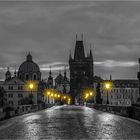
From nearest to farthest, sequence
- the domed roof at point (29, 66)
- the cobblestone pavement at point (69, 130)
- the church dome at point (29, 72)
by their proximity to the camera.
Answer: the cobblestone pavement at point (69, 130) → the church dome at point (29, 72) → the domed roof at point (29, 66)

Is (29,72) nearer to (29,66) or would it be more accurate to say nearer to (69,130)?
(29,66)

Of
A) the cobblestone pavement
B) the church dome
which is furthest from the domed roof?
the cobblestone pavement

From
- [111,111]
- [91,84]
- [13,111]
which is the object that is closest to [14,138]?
[13,111]

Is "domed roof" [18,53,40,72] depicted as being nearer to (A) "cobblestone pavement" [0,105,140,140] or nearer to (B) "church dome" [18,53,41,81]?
(B) "church dome" [18,53,41,81]

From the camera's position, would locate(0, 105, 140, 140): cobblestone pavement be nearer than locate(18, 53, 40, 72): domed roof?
Yes

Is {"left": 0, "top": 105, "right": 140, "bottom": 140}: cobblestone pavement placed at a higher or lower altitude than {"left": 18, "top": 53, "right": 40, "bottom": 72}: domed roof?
lower

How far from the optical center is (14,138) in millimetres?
15609

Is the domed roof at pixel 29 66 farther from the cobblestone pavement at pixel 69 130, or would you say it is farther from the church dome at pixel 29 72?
the cobblestone pavement at pixel 69 130

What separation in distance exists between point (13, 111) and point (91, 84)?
162 m

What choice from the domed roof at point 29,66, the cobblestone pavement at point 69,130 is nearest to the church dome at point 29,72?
the domed roof at point 29,66

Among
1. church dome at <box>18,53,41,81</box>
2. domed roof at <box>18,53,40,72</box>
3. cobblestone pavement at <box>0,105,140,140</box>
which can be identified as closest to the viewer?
cobblestone pavement at <box>0,105,140,140</box>

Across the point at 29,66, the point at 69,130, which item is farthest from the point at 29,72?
the point at 69,130

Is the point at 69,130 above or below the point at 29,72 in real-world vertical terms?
below

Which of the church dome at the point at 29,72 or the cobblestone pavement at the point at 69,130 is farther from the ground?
the church dome at the point at 29,72
